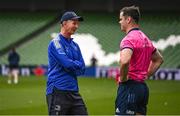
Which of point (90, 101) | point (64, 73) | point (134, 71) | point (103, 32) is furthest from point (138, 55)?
point (103, 32)

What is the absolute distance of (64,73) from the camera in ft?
30.5

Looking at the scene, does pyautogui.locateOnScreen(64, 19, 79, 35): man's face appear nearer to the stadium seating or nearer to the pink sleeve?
the pink sleeve

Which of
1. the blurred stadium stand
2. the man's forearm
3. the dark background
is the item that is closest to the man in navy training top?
the man's forearm

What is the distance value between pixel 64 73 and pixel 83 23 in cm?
3716

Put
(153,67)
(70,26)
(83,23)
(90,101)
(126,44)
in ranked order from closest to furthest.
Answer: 1. (126,44)
2. (153,67)
3. (70,26)
4. (90,101)
5. (83,23)

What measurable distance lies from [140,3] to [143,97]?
38659 mm

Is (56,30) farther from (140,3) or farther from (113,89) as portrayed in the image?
(113,89)

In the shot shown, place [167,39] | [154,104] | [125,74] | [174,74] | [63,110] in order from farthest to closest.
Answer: [167,39] → [174,74] → [154,104] → [63,110] → [125,74]

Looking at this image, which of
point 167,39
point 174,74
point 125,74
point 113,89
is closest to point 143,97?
point 125,74

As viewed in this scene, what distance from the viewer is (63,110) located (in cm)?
928

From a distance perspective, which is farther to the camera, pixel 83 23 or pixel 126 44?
pixel 83 23

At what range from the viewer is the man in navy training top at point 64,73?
9.24m

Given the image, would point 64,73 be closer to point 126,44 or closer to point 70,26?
point 70,26

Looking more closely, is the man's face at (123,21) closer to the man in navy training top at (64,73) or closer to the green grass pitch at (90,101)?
the man in navy training top at (64,73)
